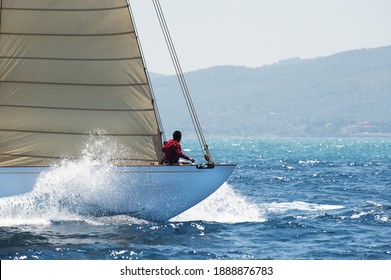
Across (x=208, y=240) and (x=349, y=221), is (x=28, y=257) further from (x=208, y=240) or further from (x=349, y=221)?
(x=349, y=221)

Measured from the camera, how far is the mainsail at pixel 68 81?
927 inches

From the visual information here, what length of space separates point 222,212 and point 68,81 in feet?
22.1

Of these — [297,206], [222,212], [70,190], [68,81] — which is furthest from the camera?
[297,206]

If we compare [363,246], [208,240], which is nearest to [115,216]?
[208,240]

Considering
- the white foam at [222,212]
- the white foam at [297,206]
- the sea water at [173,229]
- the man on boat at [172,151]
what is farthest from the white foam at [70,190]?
the white foam at [297,206]

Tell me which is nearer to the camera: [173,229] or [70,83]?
[173,229]

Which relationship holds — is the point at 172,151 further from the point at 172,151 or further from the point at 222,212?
the point at 222,212

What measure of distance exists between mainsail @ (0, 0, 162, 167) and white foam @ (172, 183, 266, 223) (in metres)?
3.54

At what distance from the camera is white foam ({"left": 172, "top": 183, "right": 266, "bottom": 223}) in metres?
25.1

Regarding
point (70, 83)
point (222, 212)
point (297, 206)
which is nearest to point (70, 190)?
point (70, 83)

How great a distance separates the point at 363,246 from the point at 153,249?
18.0 ft

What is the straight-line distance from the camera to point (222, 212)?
26.5 m

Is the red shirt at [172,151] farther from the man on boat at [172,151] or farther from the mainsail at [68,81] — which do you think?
the mainsail at [68,81]

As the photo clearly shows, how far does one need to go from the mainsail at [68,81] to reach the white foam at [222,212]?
11.6 ft
